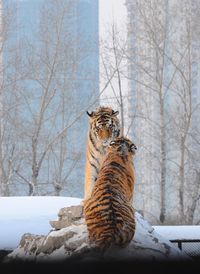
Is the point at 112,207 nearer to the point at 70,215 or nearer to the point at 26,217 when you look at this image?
the point at 70,215

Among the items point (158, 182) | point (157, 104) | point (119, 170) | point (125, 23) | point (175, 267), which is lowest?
point (175, 267)

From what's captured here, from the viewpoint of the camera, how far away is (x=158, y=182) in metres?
9.22

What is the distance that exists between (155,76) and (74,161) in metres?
2.05

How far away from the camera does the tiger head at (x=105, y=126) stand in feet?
10.2

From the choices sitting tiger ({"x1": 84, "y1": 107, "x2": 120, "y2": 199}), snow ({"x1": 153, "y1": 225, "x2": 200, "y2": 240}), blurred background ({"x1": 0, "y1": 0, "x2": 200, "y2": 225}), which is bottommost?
snow ({"x1": 153, "y1": 225, "x2": 200, "y2": 240})

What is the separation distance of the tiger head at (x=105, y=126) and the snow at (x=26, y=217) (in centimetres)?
80

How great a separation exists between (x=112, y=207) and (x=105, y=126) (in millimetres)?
1201

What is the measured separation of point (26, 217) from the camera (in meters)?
3.97

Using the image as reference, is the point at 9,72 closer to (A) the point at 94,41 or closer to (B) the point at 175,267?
(A) the point at 94,41

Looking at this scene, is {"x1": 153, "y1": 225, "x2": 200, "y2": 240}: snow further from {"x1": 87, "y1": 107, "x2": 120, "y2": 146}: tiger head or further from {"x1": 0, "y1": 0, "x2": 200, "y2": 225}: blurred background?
{"x1": 0, "y1": 0, "x2": 200, "y2": 225}: blurred background

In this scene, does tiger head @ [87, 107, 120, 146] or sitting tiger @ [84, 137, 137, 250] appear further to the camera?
tiger head @ [87, 107, 120, 146]

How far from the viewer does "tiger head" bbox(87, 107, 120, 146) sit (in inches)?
122

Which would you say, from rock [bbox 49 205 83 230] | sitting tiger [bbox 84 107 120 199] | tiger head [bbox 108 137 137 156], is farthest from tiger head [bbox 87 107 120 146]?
tiger head [bbox 108 137 137 156]

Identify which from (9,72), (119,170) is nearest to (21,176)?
(9,72)
